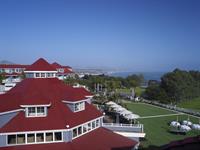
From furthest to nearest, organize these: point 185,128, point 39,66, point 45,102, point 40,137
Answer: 1. point 185,128
2. point 39,66
3. point 45,102
4. point 40,137

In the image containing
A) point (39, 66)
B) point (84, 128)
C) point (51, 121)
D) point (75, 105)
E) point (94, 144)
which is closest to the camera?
point (51, 121)

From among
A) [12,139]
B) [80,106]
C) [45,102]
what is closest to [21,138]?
[12,139]

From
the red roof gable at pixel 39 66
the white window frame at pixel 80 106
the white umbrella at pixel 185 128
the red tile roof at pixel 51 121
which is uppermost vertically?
the red roof gable at pixel 39 66

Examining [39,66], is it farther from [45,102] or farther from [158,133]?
[158,133]

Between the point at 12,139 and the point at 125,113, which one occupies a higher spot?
the point at 12,139

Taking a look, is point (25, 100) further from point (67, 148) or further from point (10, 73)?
point (10, 73)

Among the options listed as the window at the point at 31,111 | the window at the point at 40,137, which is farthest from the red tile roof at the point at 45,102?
the window at the point at 40,137

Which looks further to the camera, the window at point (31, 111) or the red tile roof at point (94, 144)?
the window at point (31, 111)

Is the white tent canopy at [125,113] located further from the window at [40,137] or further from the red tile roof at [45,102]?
the window at [40,137]
